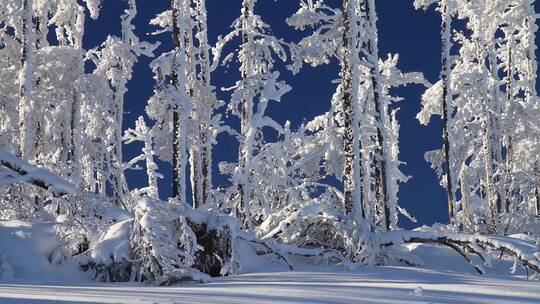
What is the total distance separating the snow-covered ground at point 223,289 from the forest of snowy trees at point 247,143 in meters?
0.50

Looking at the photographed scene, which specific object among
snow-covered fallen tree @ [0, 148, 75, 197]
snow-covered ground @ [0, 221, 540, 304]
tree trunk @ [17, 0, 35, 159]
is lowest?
snow-covered ground @ [0, 221, 540, 304]

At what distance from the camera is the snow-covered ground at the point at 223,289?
5871 millimetres

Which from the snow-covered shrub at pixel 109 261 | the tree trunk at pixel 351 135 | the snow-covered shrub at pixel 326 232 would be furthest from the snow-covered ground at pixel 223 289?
the tree trunk at pixel 351 135

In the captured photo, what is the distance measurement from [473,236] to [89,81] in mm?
14188

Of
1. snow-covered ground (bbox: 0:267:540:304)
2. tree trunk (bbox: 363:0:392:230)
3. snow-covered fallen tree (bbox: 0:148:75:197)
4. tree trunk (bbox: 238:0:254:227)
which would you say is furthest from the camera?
tree trunk (bbox: 363:0:392:230)

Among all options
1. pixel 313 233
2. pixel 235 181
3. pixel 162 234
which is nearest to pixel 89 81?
pixel 235 181

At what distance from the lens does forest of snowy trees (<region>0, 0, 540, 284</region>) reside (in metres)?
11.0

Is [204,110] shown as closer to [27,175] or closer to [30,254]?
[27,175]

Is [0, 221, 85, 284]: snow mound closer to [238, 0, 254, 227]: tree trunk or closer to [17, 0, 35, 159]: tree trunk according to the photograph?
[238, 0, 254, 227]: tree trunk

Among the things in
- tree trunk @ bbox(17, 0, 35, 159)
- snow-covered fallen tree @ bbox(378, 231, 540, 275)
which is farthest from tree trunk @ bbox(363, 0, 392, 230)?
tree trunk @ bbox(17, 0, 35, 159)

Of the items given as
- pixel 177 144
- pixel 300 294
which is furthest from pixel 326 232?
pixel 300 294

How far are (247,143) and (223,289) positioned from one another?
1136 centimetres

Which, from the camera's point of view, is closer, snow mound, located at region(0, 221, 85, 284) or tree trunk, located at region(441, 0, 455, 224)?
snow mound, located at region(0, 221, 85, 284)

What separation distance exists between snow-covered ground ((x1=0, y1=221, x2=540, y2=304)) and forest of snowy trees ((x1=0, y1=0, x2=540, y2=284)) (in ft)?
1.65
